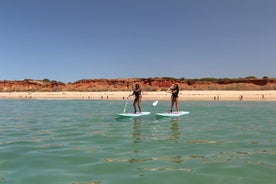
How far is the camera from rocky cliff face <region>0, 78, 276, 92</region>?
5962cm

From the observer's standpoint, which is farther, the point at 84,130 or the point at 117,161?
the point at 84,130

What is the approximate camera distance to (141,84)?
69.6m

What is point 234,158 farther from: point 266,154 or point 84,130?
point 84,130

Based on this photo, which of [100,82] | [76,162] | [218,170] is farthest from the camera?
[100,82]

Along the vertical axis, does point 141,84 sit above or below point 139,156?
above

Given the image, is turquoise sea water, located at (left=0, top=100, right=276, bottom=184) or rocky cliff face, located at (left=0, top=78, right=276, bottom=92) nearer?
turquoise sea water, located at (left=0, top=100, right=276, bottom=184)

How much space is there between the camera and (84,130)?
16703 mm

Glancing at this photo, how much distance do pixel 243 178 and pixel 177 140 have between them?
538 centimetres

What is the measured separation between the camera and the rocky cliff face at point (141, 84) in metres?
59.6

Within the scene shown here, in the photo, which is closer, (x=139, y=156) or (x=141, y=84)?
(x=139, y=156)

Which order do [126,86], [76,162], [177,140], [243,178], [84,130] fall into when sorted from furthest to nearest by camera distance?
[126,86] → [84,130] → [177,140] → [76,162] → [243,178]

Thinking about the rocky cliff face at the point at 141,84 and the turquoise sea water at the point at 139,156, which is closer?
the turquoise sea water at the point at 139,156

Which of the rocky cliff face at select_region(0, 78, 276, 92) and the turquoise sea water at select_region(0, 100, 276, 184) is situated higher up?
the rocky cliff face at select_region(0, 78, 276, 92)

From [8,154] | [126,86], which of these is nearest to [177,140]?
[8,154]
